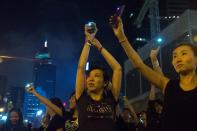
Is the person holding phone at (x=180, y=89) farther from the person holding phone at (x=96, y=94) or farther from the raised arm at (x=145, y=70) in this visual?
the person holding phone at (x=96, y=94)

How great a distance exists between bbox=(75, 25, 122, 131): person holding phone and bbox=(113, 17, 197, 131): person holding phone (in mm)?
941

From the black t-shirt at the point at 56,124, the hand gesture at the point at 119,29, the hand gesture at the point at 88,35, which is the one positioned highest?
the hand gesture at the point at 88,35

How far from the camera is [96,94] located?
440cm

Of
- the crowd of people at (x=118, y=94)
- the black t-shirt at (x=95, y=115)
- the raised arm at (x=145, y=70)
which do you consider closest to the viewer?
the crowd of people at (x=118, y=94)

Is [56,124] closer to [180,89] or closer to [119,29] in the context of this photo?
[119,29]

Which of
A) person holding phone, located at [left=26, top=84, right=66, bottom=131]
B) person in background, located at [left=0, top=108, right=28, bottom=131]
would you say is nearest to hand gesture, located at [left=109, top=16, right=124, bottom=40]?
person holding phone, located at [left=26, top=84, right=66, bottom=131]

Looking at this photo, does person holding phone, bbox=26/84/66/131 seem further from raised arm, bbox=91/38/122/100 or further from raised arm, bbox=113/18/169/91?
raised arm, bbox=113/18/169/91

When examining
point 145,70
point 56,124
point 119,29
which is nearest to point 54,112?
point 56,124

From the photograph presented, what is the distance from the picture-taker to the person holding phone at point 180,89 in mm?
3070

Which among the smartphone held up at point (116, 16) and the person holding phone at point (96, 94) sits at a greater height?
the smartphone held up at point (116, 16)

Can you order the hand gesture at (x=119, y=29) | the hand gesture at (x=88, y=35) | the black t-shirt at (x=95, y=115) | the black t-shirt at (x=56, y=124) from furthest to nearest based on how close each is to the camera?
the black t-shirt at (x=56, y=124)
the hand gesture at (x=88, y=35)
the black t-shirt at (x=95, y=115)
the hand gesture at (x=119, y=29)

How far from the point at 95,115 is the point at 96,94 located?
14.5 inches

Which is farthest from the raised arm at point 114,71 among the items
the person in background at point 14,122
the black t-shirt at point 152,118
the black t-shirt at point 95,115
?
the person in background at point 14,122

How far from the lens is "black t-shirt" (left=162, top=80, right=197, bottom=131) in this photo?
304 cm
